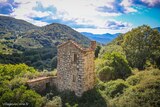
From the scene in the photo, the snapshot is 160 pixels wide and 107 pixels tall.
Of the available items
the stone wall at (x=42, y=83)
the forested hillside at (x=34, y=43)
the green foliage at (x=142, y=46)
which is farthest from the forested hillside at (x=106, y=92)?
the forested hillside at (x=34, y=43)

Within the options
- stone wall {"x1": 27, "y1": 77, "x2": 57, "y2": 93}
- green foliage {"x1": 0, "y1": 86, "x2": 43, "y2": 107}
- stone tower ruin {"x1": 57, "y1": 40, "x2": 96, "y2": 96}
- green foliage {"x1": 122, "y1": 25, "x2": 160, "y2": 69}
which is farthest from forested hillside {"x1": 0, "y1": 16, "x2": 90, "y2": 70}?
green foliage {"x1": 0, "y1": 86, "x2": 43, "y2": 107}

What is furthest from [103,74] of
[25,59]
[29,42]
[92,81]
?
[29,42]

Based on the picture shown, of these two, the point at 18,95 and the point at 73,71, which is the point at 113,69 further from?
the point at 18,95

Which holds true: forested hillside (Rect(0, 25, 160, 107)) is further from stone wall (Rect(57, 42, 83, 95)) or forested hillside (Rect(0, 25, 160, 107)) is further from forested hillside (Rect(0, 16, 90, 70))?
forested hillside (Rect(0, 16, 90, 70))

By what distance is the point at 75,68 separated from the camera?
26203 millimetres

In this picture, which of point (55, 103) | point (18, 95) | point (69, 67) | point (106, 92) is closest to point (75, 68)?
point (69, 67)

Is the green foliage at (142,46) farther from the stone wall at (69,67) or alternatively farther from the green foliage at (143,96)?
the stone wall at (69,67)

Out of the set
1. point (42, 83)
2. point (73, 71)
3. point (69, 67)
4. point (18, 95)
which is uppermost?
point (69, 67)

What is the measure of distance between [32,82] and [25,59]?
62.6m

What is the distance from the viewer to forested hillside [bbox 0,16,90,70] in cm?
8462

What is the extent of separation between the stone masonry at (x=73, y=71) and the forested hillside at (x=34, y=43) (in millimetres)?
47142

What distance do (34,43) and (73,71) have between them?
106741 mm

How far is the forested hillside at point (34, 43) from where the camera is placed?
8462 cm

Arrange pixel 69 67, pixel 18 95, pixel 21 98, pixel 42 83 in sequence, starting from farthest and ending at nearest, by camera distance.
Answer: pixel 42 83, pixel 69 67, pixel 18 95, pixel 21 98
